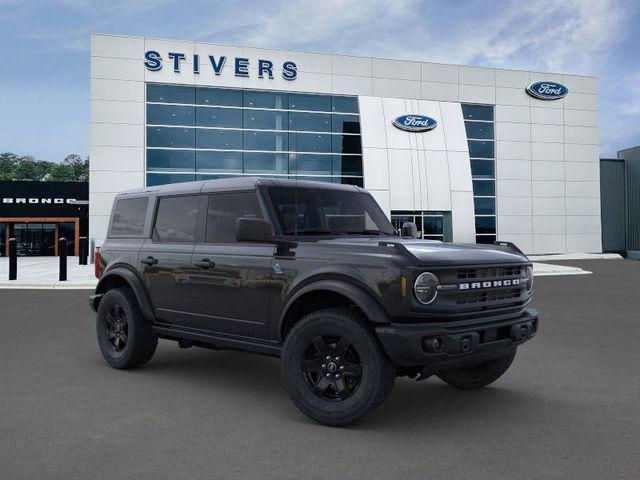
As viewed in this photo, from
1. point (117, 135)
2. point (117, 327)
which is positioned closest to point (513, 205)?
point (117, 135)

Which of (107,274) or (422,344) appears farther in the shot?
(107,274)

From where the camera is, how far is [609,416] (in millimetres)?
4758

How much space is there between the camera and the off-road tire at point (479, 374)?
5.43m

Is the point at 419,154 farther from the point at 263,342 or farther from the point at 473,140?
the point at 263,342

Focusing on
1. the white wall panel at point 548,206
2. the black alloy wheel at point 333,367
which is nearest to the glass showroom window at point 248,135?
the white wall panel at point 548,206

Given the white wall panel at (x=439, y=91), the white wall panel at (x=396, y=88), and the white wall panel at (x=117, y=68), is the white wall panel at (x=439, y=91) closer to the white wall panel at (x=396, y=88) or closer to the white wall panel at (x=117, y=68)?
the white wall panel at (x=396, y=88)

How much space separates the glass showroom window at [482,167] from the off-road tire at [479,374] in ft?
99.5

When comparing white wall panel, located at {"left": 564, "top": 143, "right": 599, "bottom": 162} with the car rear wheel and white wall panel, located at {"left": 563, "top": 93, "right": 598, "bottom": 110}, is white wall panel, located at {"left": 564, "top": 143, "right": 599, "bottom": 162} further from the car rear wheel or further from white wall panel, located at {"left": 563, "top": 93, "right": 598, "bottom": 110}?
the car rear wheel

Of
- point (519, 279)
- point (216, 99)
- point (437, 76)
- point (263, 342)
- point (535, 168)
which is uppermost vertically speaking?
point (437, 76)

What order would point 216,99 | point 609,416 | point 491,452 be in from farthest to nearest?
point 216,99
point 609,416
point 491,452

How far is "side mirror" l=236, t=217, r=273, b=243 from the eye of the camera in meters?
4.68

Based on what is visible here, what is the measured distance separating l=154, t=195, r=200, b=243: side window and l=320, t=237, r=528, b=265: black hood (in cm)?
163

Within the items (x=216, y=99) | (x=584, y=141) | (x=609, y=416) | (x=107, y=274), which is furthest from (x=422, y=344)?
(x=584, y=141)

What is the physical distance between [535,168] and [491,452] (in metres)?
34.8
